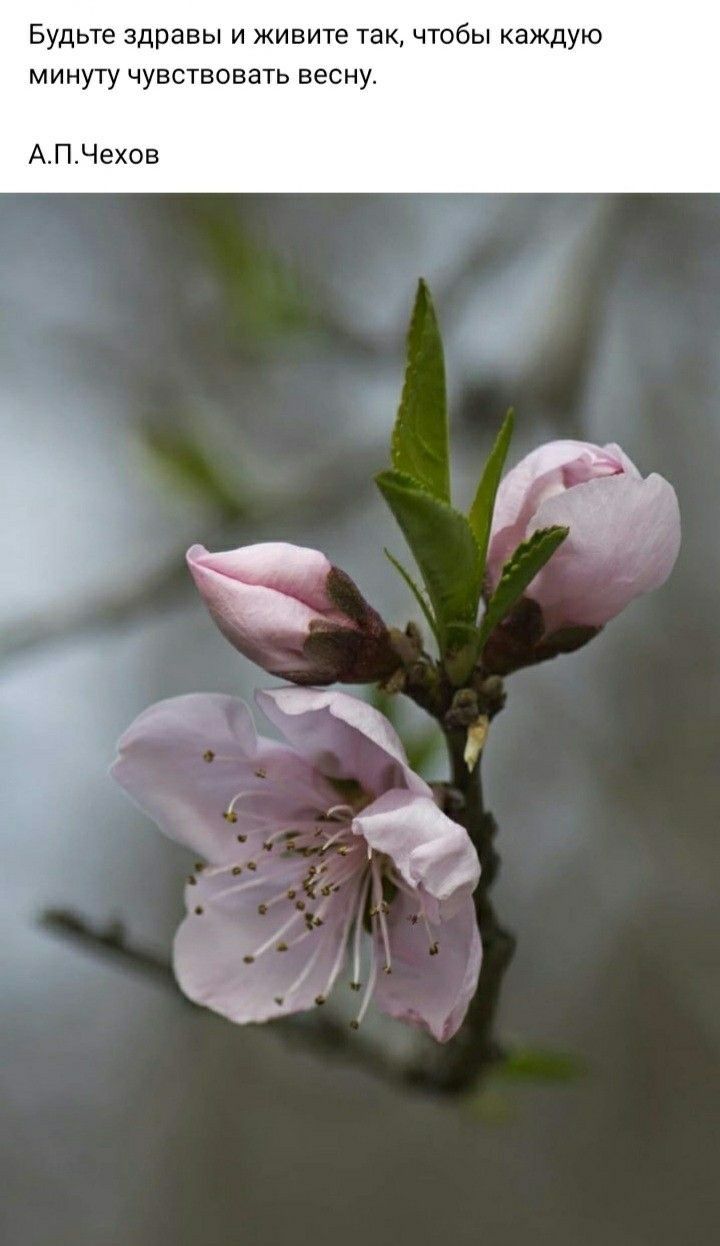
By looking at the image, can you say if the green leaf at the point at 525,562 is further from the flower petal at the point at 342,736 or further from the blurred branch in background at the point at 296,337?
the blurred branch in background at the point at 296,337

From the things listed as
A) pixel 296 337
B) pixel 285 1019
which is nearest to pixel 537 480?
pixel 285 1019

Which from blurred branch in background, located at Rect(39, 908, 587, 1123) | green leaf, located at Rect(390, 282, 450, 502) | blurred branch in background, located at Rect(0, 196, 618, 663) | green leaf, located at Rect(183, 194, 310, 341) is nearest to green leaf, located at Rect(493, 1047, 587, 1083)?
blurred branch in background, located at Rect(39, 908, 587, 1123)

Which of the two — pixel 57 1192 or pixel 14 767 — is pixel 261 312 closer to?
pixel 14 767

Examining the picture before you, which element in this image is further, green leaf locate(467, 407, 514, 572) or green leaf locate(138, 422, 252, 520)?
green leaf locate(138, 422, 252, 520)

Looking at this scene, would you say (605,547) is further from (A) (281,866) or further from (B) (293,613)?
(A) (281,866)

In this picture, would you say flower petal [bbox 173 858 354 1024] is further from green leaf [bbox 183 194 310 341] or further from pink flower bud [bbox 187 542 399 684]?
green leaf [bbox 183 194 310 341]

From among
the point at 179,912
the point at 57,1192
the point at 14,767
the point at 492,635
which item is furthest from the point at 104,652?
the point at 492,635
